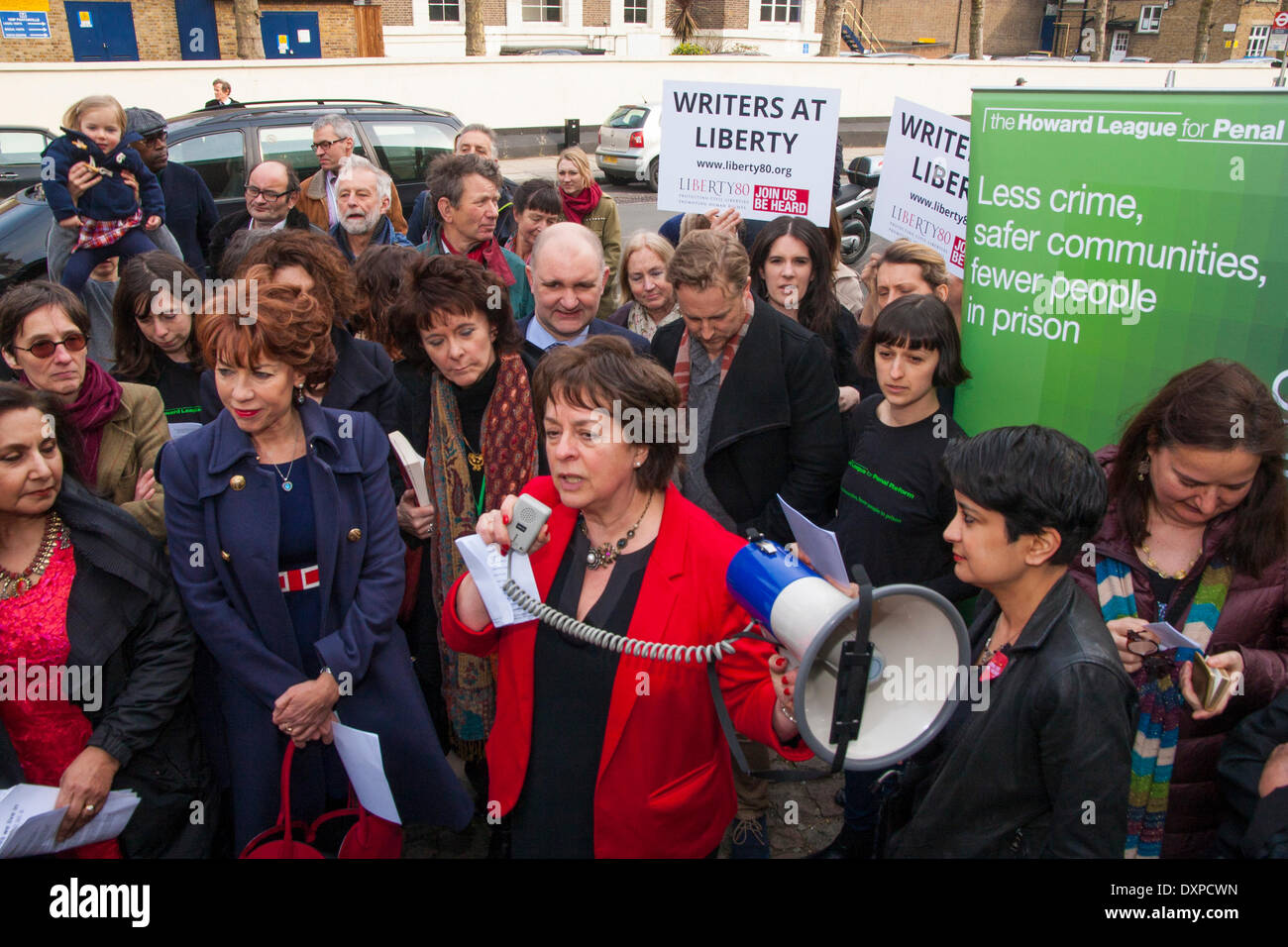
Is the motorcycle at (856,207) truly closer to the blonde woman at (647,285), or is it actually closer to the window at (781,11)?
the blonde woman at (647,285)

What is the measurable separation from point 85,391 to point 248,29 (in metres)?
22.6

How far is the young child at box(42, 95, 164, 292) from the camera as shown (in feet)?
17.1

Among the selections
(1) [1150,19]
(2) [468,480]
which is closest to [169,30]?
(2) [468,480]

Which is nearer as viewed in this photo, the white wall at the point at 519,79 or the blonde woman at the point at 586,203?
the blonde woman at the point at 586,203

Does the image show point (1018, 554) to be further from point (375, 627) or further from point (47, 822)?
point (47, 822)

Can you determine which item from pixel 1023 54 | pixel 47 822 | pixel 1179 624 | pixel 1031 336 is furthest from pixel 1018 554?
pixel 1023 54

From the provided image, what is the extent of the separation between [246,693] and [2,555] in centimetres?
74

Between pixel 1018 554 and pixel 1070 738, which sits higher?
pixel 1018 554

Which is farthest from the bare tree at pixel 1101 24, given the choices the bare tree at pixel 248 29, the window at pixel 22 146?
the window at pixel 22 146

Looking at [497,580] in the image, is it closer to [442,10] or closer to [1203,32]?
[442,10]

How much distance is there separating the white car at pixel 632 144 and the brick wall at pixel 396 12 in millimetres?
15349

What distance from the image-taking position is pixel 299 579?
2.69 m

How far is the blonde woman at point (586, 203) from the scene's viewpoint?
6.37 m

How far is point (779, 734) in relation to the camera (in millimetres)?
2043
